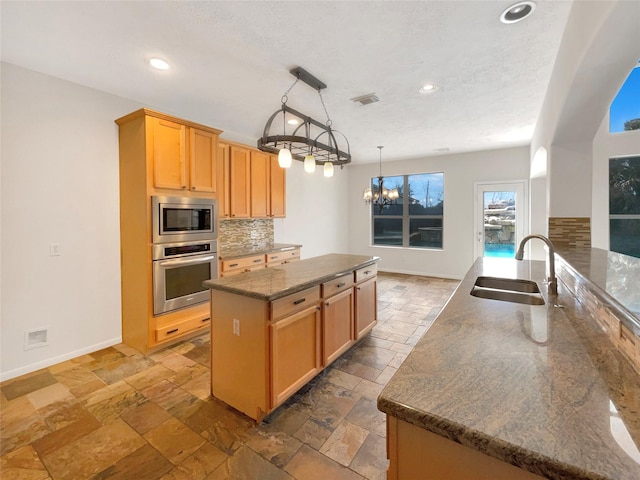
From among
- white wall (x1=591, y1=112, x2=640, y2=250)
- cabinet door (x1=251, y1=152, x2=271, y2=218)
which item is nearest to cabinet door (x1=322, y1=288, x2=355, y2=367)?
cabinet door (x1=251, y1=152, x2=271, y2=218)

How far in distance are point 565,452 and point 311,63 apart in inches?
109

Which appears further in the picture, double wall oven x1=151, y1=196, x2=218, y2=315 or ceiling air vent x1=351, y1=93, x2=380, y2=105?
ceiling air vent x1=351, y1=93, x2=380, y2=105

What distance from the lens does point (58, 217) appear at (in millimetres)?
2770

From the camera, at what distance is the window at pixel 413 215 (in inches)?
258

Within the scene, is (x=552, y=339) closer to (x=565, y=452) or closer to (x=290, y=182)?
(x=565, y=452)

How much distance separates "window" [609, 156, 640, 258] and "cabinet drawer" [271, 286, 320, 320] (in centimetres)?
468

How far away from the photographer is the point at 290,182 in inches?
221

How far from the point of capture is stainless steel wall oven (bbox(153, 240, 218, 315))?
299cm

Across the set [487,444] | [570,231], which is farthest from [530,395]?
[570,231]

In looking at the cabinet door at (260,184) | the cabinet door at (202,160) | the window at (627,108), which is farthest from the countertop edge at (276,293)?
the window at (627,108)

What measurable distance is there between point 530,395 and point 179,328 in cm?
323

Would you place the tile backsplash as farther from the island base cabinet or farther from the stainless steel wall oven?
the island base cabinet

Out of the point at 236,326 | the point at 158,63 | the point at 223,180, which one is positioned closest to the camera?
the point at 236,326

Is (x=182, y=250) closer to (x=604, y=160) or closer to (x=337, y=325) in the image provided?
(x=337, y=325)
